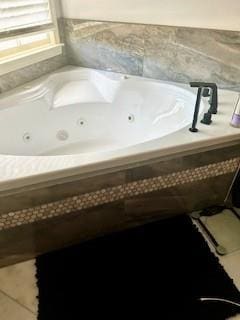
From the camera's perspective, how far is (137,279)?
1.37m

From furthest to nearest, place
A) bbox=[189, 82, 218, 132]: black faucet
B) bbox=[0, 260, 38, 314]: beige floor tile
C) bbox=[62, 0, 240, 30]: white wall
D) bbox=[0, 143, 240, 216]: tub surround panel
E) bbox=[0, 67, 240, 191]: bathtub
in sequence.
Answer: bbox=[62, 0, 240, 30]: white wall, bbox=[0, 67, 240, 191]: bathtub, bbox=[189, 82, 218, 132]: black faucet, bbox=[0, 260, 38, 314]: beige floor tile, bbox=[0, 143, 240, 216]: tub surround panel

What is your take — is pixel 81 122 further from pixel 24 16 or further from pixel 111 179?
pixel 111 179

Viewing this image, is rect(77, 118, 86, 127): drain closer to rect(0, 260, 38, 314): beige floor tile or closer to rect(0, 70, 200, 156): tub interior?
rect(0, 70, 200, 156): tub interior

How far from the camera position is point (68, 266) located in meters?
1.41

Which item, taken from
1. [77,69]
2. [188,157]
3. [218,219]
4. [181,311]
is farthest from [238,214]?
[77,69]

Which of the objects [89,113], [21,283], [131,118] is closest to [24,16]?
[89,113]

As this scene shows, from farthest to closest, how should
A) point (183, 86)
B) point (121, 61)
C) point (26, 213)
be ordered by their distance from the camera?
1. point (121, 61)
2. point (183, 86)
3. point (26, 213)

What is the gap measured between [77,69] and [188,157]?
4.33 feet

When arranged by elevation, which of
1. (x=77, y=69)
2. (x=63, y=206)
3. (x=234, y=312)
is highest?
(x=77, y=69)

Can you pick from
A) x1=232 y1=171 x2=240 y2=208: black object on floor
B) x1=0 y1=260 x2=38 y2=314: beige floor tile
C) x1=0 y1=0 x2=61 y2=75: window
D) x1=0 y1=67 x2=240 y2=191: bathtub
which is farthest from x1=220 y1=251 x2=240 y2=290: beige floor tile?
x1=0 y1=0 x2=61 y2=75: window

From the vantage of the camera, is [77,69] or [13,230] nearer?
[13,230]

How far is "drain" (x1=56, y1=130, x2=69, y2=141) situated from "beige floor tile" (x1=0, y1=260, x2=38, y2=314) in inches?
37.8

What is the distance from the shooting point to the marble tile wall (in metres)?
1.80

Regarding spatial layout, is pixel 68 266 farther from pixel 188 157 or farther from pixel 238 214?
pixel 238 214
